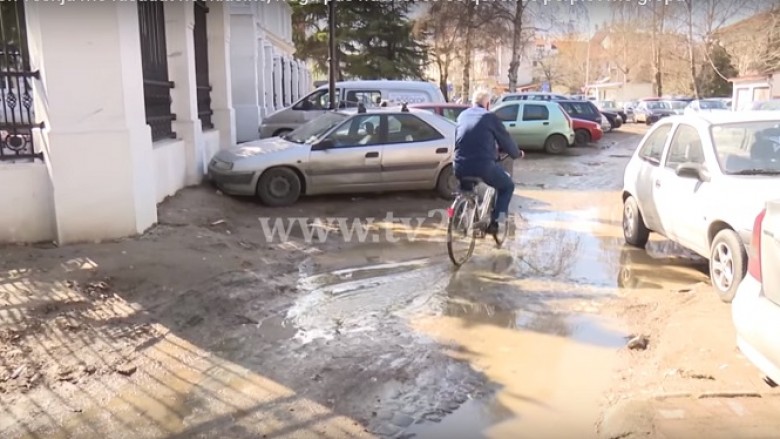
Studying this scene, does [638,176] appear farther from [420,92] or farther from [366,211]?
[420,92]

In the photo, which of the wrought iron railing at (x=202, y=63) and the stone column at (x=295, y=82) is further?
the stone column at (x=295, y=82)

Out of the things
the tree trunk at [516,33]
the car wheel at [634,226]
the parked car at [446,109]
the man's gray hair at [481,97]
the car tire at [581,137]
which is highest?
the tree trunk at [516,33]

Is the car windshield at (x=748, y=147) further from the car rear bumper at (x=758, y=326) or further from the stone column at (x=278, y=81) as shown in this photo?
the stone column at (x=278, y=81)

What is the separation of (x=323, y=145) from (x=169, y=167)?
233 centimetres

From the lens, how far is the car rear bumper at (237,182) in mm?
10172

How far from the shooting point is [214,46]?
12.4 metres

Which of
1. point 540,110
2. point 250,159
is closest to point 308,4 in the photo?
point 540,110

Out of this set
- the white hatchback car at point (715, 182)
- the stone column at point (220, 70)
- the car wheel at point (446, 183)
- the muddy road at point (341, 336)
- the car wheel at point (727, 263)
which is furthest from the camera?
the stone column at point (220, 70)

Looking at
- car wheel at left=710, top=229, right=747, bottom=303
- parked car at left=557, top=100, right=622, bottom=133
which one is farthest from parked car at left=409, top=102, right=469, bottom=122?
car wheel at left=710, top=229, right=747, bottom=303

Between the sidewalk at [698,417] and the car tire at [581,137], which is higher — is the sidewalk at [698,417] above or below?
below

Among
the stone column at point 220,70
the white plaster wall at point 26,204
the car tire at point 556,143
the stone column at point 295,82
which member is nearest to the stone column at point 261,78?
the stone column at point 220,70


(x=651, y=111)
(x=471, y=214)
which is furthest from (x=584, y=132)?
(x=651, y=111)

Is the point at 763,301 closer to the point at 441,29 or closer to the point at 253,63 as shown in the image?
the point at 253,63

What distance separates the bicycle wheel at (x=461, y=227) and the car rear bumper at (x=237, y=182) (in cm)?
389
